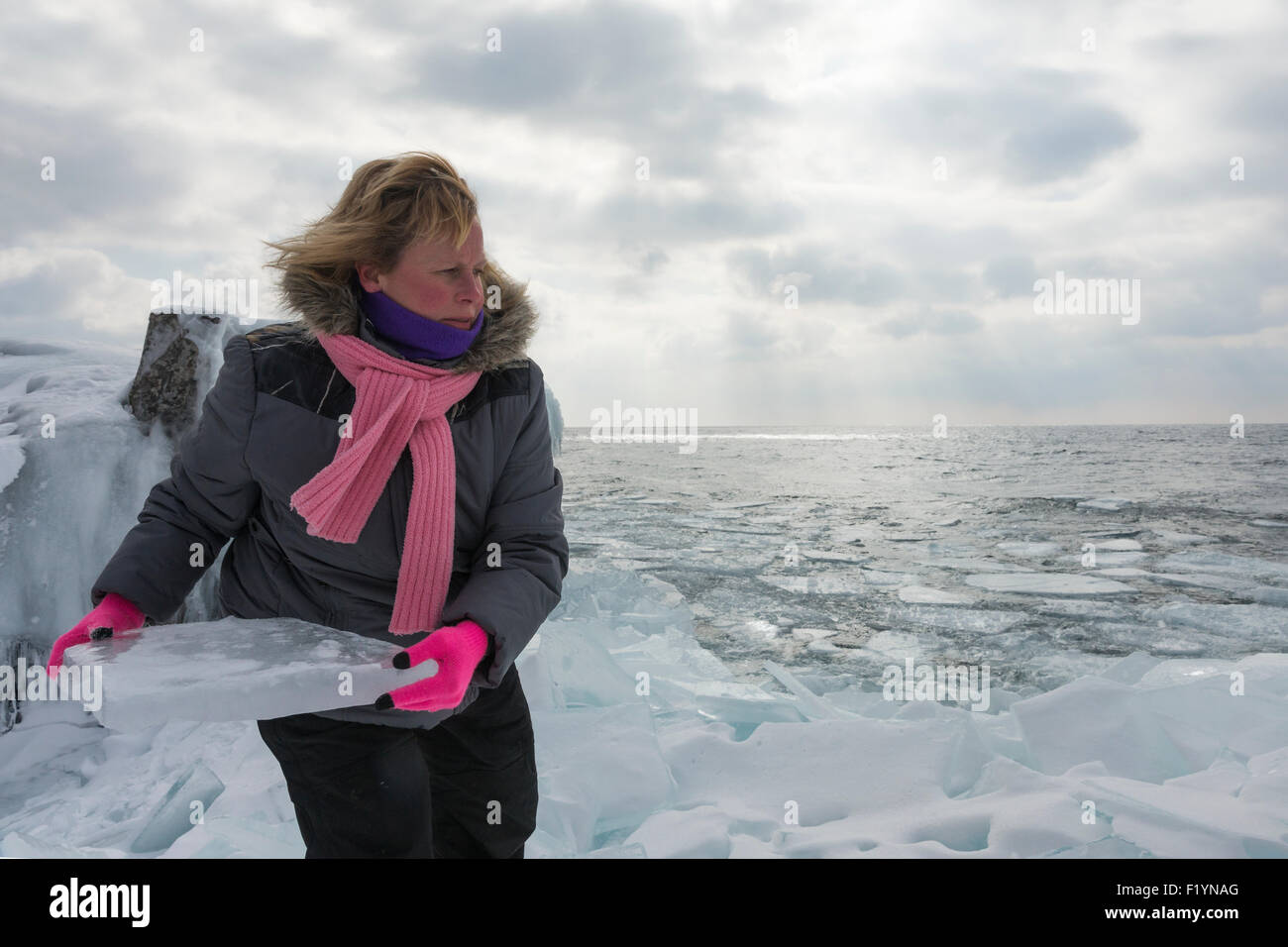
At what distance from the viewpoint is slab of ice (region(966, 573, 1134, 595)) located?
235 inches

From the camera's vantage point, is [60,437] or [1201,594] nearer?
[60,437]

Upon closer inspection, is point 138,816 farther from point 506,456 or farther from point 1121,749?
point 1121,749

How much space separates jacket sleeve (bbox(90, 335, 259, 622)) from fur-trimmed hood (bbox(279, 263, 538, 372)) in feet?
0.46

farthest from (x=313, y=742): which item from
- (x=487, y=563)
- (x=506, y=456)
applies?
(x=506, y=456)

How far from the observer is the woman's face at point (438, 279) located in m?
1.47

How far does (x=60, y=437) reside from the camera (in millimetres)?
3859

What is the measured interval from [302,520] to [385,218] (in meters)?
0.59

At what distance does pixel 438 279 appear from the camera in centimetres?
149

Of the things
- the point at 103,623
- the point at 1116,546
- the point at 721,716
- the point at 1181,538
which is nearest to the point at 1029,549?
the point at 1116,546

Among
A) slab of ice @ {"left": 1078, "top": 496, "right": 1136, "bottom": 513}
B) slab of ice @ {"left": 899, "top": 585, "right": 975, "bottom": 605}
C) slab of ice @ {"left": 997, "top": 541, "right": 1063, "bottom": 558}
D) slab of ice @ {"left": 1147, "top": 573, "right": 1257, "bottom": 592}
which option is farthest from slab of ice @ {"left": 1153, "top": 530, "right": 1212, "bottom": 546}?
slab of ice @ {"left": 899, "top": 585, "right": 975, "bottom": 605}

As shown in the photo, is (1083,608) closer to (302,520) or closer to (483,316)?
(483,316)
